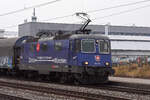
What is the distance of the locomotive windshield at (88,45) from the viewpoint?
18.5 m

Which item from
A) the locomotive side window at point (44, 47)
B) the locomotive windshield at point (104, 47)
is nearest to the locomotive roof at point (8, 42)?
the locomotive side window at point (44, 47)

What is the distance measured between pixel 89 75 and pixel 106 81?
4.50 ft

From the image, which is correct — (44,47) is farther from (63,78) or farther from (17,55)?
(17,55)

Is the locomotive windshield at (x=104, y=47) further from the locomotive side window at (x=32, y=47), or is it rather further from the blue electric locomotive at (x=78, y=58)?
the locomotive side window at (x=32, y=47)

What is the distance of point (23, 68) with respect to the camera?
23.5 metres

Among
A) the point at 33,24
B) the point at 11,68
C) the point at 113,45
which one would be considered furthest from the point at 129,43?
the point at 11,68

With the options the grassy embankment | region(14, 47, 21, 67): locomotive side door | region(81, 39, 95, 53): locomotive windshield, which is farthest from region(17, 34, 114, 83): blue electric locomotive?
the grassy embankment

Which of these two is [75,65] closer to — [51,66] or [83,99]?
[51,66]

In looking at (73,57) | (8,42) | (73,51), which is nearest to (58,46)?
(73,51)

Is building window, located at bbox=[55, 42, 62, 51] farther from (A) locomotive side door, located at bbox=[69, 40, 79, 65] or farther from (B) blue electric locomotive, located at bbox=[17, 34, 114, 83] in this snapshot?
(A) locomotive side door, located at bbox=[69, 40, 79, 65]

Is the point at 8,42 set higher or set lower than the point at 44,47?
higher

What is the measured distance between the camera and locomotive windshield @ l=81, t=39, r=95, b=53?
18514 millimetres

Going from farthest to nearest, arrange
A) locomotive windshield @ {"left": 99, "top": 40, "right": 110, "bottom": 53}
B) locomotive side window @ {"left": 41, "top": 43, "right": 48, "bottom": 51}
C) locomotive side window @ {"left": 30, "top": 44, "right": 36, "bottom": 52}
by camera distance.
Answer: locomotive side window @ {"left": 30, "top": 44, "right": 36, "bottom": 52}, locomotive side window @ {"left": 41, "top": 43, "right": 48, "bottom": 51}, locomotive windshield @ {"left": 99, "top": 40, "right": 110, "bottom": 53}

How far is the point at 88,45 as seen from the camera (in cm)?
1869
